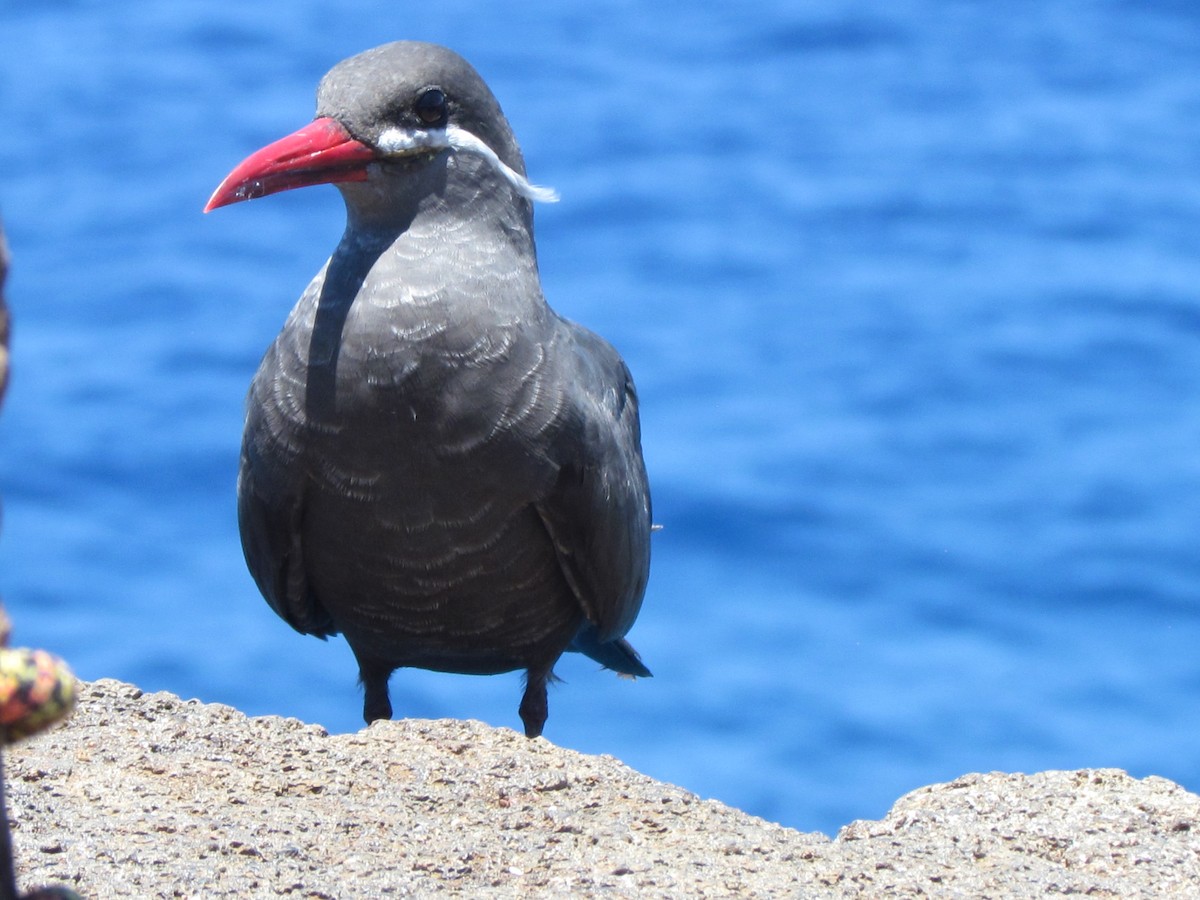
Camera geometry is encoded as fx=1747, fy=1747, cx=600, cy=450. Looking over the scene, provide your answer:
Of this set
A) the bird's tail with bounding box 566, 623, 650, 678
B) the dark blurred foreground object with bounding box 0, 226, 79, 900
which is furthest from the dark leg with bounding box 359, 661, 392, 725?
the dark blurred foreground object with bounding box 0, 226, 79, 900

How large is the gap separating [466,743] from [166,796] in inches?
20.8

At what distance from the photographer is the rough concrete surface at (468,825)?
2.34 metres

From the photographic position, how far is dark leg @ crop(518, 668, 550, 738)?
3.84m

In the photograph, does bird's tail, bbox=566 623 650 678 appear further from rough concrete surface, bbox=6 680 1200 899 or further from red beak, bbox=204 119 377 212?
red beak, bbox=204 119 377 212

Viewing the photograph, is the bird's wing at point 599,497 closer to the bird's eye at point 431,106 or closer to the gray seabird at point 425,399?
the gray seabird at point 425,399

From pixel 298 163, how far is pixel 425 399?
0.49 metres

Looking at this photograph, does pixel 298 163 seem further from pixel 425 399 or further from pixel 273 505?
pixel 273 505

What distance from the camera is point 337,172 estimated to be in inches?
130

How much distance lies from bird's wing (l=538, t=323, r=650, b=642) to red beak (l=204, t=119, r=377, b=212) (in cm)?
61

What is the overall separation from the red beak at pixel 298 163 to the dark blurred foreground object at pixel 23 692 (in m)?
2.07

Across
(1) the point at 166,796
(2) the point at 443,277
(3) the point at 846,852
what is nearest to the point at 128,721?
(1) the point at 166,796

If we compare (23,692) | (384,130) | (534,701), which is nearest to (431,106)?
(384,130)

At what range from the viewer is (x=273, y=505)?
3.50 m

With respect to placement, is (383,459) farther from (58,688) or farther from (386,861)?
(58,688)
